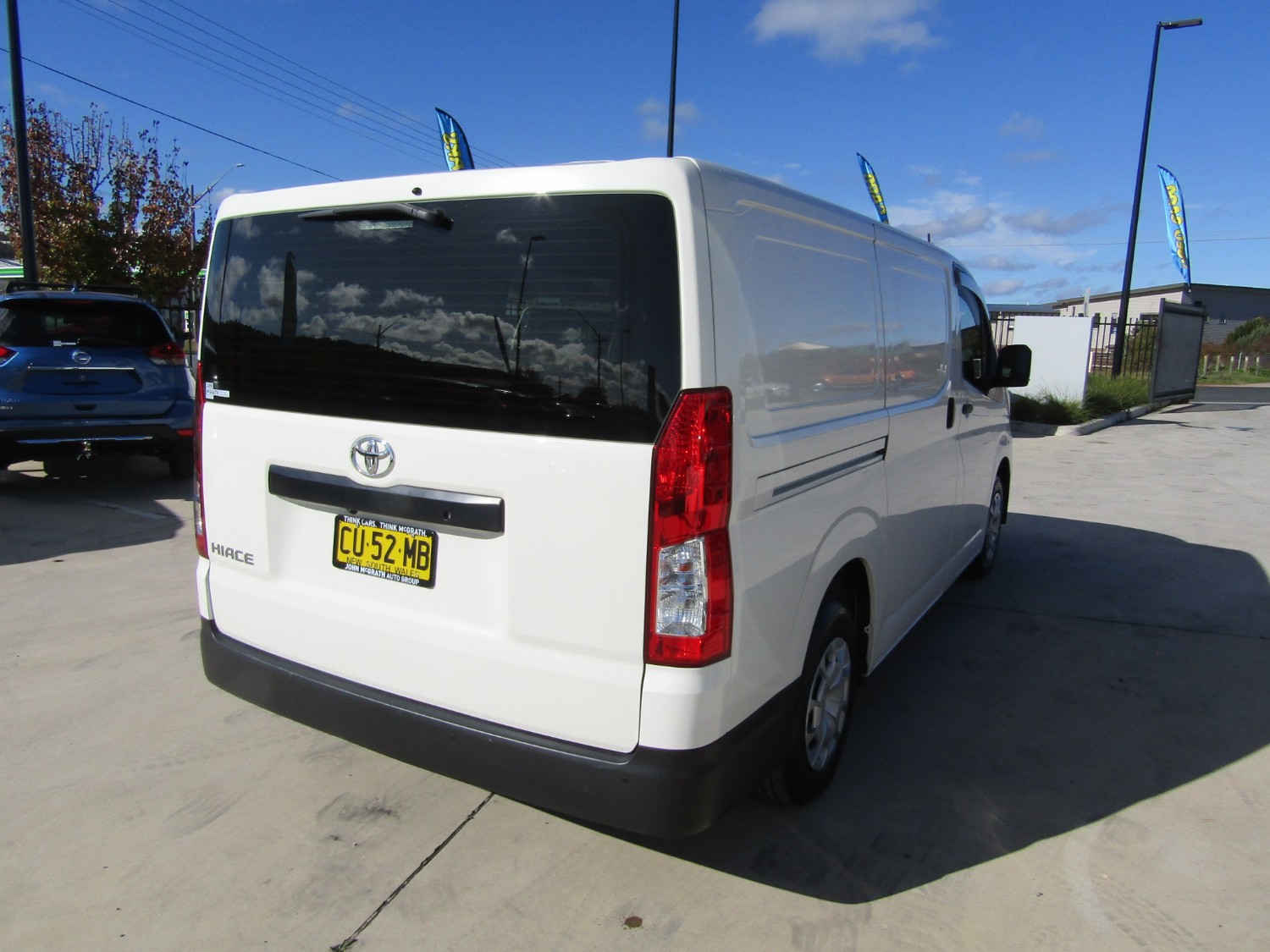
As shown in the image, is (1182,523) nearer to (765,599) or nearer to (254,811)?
(765,599)

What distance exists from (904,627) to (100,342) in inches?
284

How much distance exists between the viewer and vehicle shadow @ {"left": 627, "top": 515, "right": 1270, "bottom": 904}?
290cm

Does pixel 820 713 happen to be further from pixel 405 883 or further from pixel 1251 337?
pixel 1251 337

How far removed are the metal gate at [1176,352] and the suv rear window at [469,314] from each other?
64.4ft

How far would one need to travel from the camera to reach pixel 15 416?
24.0ft

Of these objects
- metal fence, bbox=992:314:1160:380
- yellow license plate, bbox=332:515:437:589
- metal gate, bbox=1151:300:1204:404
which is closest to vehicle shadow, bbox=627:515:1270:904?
yellow license plate, bbox=332:515:437:589

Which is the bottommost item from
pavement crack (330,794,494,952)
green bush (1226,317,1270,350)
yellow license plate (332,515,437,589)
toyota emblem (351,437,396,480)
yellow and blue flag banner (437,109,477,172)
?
pavement crack (330,794,494,952)

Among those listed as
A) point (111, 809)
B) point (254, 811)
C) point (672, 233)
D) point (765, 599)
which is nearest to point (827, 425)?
point (765, 599)

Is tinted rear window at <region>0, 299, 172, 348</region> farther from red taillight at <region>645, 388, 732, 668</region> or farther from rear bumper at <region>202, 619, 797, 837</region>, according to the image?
red taillight at <region>645, 388, 732, 668</region>

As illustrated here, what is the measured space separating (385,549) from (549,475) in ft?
2.14

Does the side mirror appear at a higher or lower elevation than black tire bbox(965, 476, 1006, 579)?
higher

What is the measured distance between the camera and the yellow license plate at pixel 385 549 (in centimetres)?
254

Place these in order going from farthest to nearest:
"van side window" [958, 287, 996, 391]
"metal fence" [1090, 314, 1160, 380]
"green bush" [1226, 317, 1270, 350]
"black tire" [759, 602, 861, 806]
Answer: "green bush" [1226, 317, 1270, 350] < "metal fence" [1090, 314, 1160, 380] < "van side window" [958, 287, 996, 391] < "black tire" [759, 602, 861, 806]

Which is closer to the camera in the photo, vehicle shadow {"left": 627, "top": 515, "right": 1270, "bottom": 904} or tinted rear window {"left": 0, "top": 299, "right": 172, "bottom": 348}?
vehicle shadow {"left": 627, "top": 515, "right": 1270, "bottom": 904}
